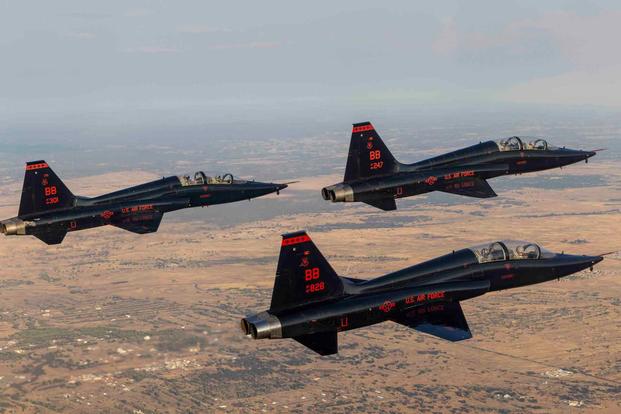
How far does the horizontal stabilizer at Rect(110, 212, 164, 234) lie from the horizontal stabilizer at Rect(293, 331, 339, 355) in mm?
15359

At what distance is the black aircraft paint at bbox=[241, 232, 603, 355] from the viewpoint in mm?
28312

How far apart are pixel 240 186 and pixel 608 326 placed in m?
106

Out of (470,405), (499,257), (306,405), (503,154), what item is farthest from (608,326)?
(499,257)

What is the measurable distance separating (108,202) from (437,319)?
19.5 metres

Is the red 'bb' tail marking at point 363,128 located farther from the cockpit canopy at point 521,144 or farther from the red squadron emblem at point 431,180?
the cockpit canopy at point 521,144

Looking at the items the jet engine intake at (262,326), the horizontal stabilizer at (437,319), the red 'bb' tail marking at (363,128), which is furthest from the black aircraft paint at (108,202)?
the jet engine intake at (262,326)

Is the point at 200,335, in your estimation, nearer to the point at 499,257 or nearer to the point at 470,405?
the point at 470,405

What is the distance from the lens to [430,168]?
4184cm

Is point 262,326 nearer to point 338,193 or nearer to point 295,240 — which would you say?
point 295,240

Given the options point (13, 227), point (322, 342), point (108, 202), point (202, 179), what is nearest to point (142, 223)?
point (108, 202)

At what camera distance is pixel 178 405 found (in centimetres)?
11000

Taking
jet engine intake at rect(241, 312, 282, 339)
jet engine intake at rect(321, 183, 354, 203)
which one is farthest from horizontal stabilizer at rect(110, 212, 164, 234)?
jet engine intake at rect(241, 312, 282, 339)

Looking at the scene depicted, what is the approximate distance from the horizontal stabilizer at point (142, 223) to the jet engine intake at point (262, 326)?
15462 millimetres

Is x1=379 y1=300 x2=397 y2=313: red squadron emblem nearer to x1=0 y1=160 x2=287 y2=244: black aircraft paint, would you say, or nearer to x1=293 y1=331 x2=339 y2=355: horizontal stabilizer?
x1=293 y1=331 x2=339 y2=355: horizontal stabilizer
